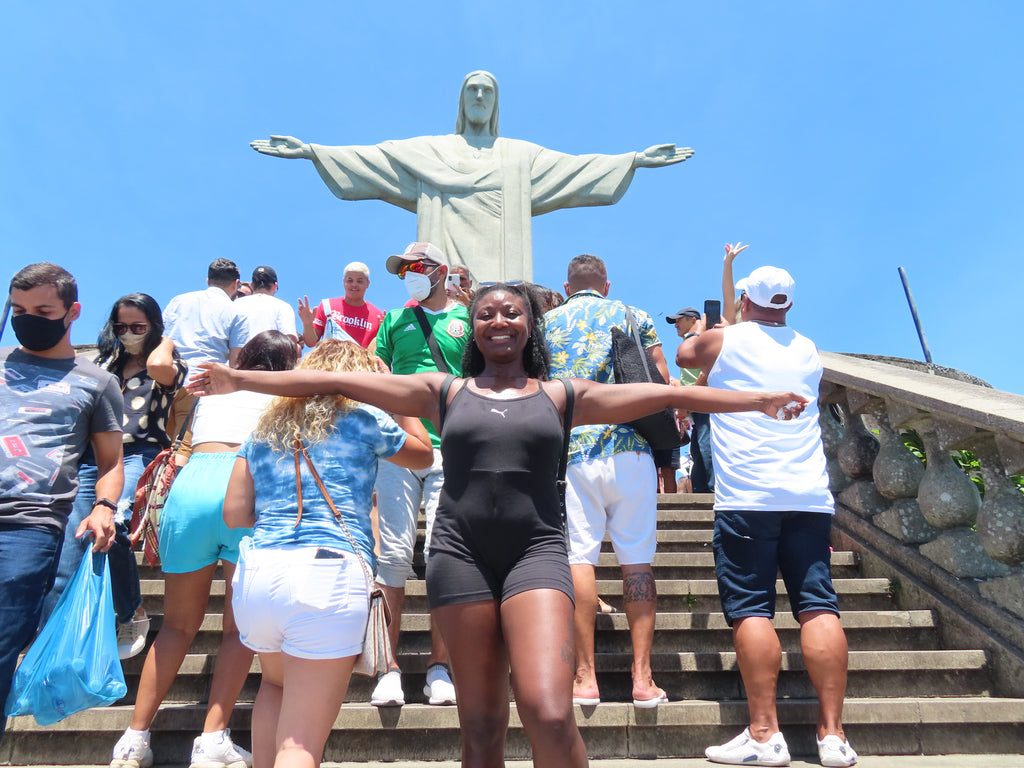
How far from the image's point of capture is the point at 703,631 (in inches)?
168

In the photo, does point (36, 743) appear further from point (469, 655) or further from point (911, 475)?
point (911, 475)

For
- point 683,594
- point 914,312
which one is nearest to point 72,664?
point 683,594

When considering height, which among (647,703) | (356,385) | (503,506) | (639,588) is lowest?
(647,703)

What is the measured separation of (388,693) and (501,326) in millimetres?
1758

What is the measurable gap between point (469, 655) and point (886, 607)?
11.2 feet

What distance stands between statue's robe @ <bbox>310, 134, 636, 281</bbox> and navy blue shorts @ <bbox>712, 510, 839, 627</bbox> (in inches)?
278

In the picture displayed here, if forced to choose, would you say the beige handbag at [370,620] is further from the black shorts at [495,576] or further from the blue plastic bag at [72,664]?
the blue plastic bag at [72,664]

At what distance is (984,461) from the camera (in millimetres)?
4301

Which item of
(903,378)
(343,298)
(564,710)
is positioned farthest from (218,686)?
(343,298)

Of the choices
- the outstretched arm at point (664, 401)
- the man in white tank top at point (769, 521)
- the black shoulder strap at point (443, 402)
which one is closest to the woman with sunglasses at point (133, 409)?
the black shoulder strap at point (443, 402)

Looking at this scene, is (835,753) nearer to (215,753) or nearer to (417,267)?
(215,753)

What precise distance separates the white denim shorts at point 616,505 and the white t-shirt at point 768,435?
35 centimetres

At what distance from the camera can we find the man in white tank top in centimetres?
329

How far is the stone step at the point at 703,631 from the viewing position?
4195mm
